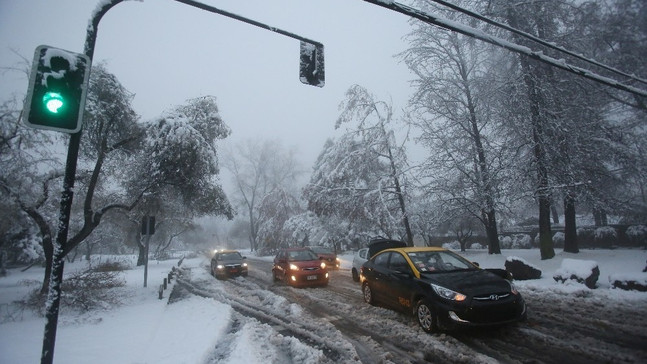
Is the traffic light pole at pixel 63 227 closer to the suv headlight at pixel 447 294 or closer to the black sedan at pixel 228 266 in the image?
the suv headlight at pixel 447 294

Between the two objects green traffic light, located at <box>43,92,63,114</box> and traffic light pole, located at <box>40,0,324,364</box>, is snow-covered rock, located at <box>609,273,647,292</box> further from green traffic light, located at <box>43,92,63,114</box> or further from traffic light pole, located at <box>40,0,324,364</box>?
green traffic light, located at <box>43,92,63,114</box>

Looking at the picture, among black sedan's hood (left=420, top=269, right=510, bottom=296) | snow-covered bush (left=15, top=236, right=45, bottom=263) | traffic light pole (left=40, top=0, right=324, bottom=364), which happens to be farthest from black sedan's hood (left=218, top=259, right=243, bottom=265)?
snow-covered bush (left=15, top=236, right=45, bottom=263)

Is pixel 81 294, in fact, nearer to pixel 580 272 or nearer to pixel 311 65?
pixel 311 65

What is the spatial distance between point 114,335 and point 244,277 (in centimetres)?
1065

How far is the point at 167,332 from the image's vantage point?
23.6 feet

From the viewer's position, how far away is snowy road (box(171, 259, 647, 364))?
492cm

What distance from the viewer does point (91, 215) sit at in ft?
35.2

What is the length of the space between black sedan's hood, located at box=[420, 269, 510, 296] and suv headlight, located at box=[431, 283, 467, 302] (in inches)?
2.3

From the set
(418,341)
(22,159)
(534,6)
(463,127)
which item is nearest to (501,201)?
(463,127)

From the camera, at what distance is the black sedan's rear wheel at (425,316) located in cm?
604

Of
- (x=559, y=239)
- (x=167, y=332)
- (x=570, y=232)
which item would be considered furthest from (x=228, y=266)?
(x=559, y=239)

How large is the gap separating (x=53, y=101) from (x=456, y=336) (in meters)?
6.94

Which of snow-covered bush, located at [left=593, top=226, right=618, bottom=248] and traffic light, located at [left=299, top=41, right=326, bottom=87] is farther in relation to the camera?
snow-covered bush, located at [left=593, top=226, right=618, bottom=248]

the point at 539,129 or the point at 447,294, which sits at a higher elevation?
the point at 539,129
